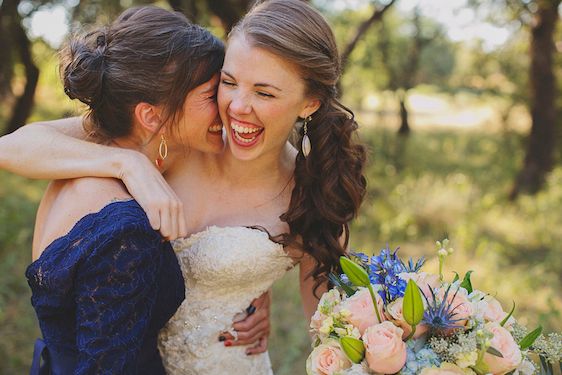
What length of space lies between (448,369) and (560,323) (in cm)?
394

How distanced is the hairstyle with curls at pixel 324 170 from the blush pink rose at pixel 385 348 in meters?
0.97

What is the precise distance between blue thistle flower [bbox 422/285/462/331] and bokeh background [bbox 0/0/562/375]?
1.24 meters

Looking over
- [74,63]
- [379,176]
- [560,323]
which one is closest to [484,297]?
[74,63]

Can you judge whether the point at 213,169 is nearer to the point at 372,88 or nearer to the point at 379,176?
the point at 379,176

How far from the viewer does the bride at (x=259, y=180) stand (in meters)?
2.13

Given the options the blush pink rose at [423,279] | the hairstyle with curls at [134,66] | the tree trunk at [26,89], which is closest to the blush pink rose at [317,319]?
the blush pink rose at [423,279]

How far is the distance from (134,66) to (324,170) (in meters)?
0.84

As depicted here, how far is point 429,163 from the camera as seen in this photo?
41.5 feet

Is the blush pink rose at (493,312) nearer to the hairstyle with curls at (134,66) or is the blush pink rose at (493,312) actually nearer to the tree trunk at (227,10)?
the hairstyle with curls at (134,66)

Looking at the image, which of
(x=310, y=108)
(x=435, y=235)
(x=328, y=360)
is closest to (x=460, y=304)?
(x=328, y=360)

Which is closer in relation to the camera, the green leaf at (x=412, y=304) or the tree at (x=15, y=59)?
the green leaf at (x=412, y=304)

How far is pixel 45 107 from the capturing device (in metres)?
15.5

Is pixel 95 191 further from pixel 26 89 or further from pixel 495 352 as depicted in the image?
pixel 26 89

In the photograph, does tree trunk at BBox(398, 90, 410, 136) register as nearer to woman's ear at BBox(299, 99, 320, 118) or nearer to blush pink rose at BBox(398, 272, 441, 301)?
woman's ear at BBox(299, 99, 320, 118)
